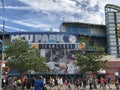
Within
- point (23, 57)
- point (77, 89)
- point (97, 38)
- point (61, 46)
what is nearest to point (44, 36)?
point (61, 46)

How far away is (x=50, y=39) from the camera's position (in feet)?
207

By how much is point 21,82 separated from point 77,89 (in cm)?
653

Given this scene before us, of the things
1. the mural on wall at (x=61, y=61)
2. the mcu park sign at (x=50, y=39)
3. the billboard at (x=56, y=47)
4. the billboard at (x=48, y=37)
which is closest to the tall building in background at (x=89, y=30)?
the billboard at (x=48, y=37)

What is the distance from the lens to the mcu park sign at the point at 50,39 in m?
62.6

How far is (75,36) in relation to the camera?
63.9 meters

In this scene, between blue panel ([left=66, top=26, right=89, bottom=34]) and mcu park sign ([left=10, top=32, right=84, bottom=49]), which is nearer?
mcu park sign ([left=10, top=32, right=84, bottom=49])

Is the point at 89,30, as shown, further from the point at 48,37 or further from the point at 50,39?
the point at 48,37

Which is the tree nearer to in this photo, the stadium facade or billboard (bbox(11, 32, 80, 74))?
billboard (bbox(11, 32, 80, 74))

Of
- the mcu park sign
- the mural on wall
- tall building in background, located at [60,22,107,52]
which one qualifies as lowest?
the mural on wall

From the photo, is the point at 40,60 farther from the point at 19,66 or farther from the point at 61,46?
the point at 61,46

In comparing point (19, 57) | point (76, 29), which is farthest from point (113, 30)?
point (19, 57)

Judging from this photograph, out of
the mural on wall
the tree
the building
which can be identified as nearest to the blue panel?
the building

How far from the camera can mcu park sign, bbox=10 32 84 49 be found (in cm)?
6256

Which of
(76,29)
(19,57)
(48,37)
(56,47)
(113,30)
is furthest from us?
(76,29)
